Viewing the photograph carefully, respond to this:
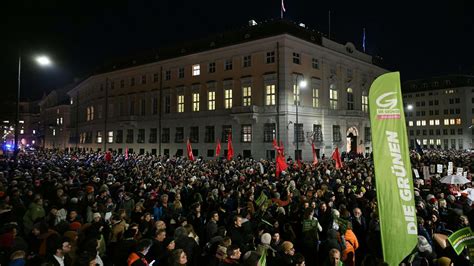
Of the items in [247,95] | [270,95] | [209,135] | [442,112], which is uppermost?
[442,112]

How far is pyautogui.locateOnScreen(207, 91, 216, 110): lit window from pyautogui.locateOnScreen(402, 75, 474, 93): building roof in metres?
81.4

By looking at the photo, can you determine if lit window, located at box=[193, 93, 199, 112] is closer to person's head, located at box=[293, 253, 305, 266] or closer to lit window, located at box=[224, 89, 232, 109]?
lit window, located at box=[224, 89, 232, 109]

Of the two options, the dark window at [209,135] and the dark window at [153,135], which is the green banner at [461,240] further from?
the dark window at [153,135]

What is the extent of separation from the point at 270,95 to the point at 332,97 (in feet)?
33.3

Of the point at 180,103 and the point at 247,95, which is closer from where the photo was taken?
the point at 247,95

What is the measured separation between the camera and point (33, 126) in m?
111

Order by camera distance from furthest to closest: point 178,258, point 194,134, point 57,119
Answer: point 57,119 < point 194,134 < point 178,258

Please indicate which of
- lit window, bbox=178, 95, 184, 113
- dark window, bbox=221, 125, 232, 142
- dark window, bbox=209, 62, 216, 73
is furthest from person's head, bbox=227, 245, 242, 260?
lit window, bbox=178, 95, 184, 113

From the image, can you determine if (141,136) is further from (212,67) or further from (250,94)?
(250,94)

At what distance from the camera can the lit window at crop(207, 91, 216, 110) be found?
42.0 m

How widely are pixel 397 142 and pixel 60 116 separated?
90.8m

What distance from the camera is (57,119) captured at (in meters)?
83.9

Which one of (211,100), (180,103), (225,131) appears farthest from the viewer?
(180,103)

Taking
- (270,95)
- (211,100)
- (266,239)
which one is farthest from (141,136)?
(266,239)
